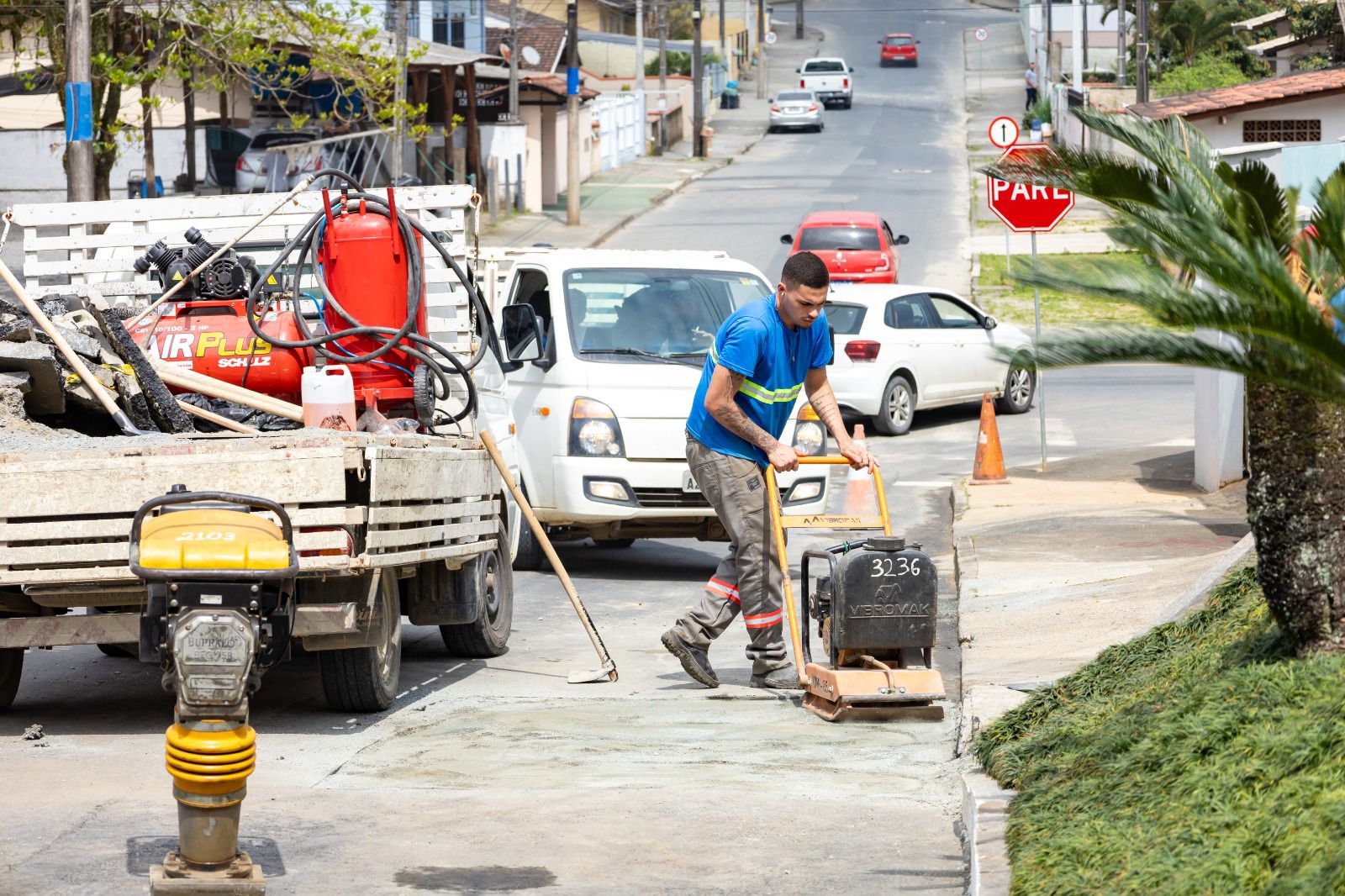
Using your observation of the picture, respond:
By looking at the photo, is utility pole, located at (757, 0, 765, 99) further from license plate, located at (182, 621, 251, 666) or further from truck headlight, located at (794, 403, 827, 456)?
license plate, located at (182, 621, 251, 666)

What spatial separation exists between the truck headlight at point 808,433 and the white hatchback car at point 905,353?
6901mm

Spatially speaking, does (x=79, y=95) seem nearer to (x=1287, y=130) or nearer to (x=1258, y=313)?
(x=1258, y=313)

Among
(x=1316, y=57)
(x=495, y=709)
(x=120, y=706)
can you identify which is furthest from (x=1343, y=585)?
(x=1316, y=57)

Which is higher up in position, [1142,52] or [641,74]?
[641,74]

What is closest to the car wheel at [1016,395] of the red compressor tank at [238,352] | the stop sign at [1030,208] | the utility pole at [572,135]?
the stop sign at [1030,208]

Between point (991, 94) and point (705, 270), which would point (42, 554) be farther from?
point (991, 94)

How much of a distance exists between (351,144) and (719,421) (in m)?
31.9

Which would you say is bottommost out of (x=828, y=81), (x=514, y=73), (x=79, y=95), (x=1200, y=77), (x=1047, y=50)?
(x=79, y=95)

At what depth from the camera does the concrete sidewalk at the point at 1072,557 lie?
8867 millimetres

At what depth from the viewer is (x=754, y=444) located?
838 centimetres

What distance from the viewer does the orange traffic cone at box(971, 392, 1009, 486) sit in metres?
16.1

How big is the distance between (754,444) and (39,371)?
327 cm

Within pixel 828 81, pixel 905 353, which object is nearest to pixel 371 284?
pixel 905 353

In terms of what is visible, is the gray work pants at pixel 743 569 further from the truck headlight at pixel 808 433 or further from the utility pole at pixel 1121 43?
the utility pole at pixel 1121 43
